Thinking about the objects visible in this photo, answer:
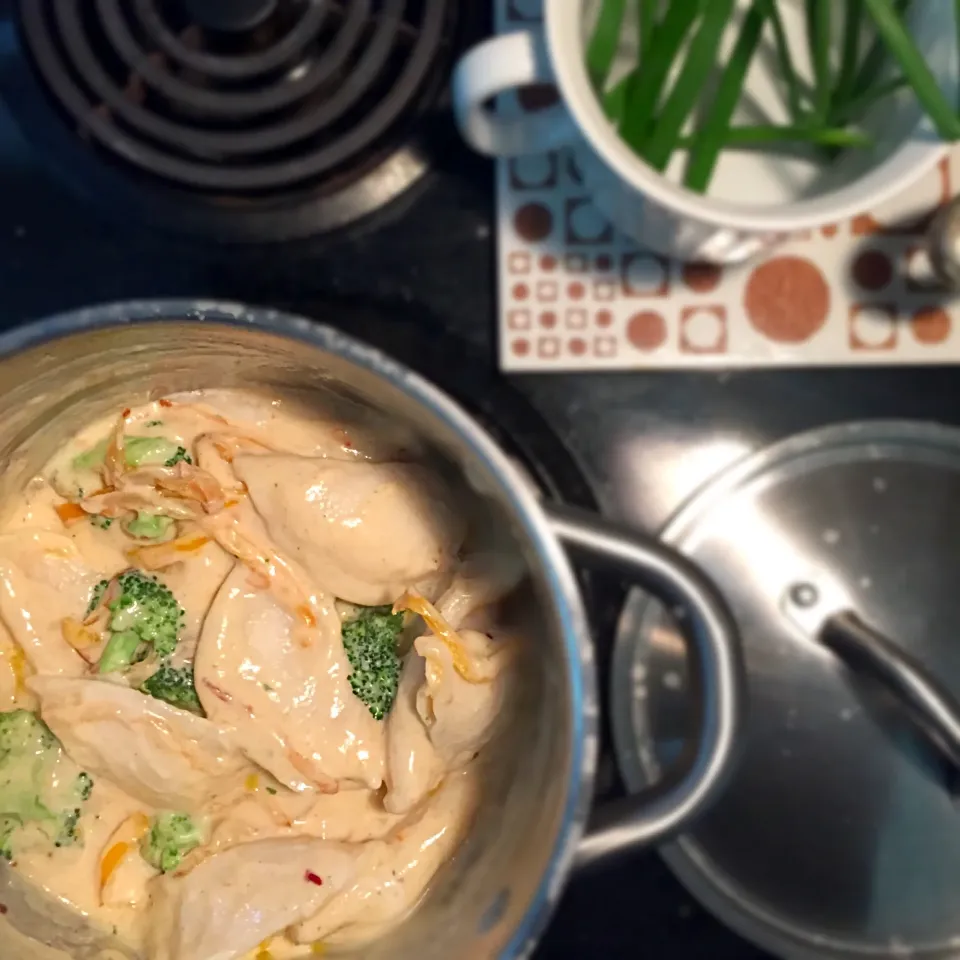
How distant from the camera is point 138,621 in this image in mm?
551

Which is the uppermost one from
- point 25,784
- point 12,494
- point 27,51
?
point 27,51

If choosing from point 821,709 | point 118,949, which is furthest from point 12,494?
point 821,709

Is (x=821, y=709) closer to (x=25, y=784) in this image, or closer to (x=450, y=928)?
(x=450, y=928)

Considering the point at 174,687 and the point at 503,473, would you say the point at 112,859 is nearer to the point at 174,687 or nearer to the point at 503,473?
the point at 174,687

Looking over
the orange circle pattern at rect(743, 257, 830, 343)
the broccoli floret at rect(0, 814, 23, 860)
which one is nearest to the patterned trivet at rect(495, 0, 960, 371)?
the orange circle pattern at rect(743, 257, 830, 343)

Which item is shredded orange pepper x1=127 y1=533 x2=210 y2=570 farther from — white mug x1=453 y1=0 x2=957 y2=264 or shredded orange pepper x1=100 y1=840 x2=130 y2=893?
white mug x1=453 y1=0 x2=957 y2=264

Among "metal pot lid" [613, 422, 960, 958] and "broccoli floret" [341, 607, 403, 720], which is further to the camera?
"metal pot lid" [613, 422, 960, 958]

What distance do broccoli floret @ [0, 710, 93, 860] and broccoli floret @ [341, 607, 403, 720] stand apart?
0.15 meters

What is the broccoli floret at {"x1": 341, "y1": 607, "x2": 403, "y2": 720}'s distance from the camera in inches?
21.8

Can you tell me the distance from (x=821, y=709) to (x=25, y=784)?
0.47m

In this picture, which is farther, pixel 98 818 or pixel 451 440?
pixel 98 818

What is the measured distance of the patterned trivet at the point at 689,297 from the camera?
0.65 m

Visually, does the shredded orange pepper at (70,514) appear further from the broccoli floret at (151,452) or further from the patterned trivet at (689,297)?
the patterned trivet at (689,297)

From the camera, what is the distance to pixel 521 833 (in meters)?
0.50
